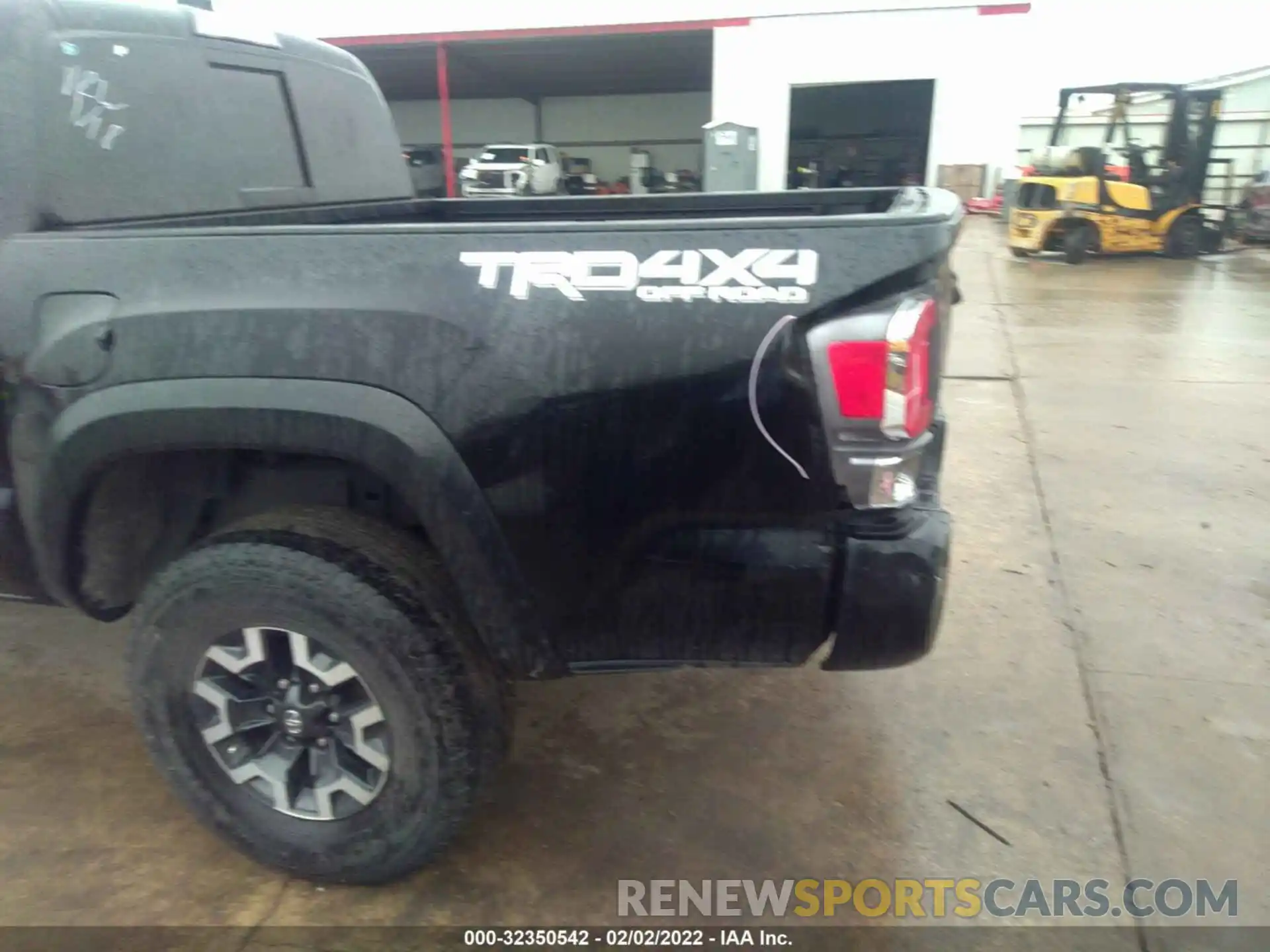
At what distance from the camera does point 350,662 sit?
6.72 ft

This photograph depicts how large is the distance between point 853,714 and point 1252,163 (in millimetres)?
23411

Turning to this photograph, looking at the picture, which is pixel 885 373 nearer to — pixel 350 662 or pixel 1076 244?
pixel 350 662

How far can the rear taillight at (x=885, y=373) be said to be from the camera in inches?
67.7

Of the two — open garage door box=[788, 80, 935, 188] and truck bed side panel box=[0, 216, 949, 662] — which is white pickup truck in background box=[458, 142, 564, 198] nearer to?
open garage door box=[788, 80, 935, 188]

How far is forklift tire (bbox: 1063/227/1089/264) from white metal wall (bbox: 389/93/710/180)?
65.6ft

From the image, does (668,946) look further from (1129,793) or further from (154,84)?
(154,84)

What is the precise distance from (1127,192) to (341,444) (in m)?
15.1

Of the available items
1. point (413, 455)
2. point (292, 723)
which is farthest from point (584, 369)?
point (292, 723)

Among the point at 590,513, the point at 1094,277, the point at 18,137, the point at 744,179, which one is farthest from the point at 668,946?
the point at 744,179

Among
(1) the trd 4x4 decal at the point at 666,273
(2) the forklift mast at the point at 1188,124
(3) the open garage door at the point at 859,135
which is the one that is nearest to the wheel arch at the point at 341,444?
(1) the trd 4x4 decal at the point at 666,273

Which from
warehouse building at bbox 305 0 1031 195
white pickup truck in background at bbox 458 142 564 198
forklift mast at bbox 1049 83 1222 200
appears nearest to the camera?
forklift mast at bbox 1049 83 1222 200

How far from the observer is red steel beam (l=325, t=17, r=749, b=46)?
21078 millimetres

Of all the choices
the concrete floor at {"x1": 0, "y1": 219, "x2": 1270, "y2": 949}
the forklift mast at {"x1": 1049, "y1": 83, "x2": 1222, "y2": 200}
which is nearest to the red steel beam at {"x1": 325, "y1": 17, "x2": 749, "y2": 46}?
the forklift mast at {"x1": 1049, "y1": 83, "x2": 1222, "y2": 200}

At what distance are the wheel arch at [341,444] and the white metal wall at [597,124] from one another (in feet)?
105
